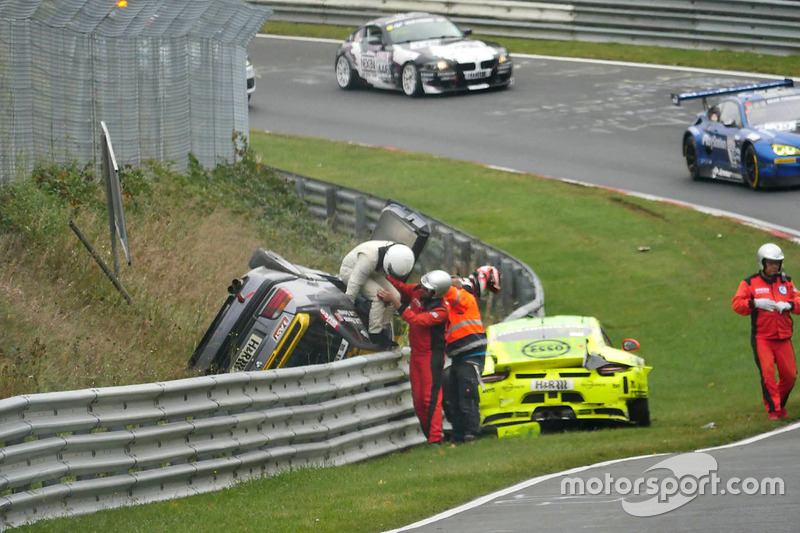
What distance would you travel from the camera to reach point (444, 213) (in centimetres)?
2180

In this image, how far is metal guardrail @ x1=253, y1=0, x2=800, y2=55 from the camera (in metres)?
29.9

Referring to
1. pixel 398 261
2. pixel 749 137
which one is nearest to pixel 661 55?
pixel 749 137

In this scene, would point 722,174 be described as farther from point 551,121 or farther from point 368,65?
point 368,65

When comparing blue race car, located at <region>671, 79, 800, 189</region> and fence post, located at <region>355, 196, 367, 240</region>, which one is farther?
blue race car, located at <region>671, 79, 800, 189</region>

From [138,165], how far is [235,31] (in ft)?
10.5

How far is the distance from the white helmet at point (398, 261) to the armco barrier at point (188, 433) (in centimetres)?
73

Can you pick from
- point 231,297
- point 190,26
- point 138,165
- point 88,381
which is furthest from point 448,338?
point 190,26

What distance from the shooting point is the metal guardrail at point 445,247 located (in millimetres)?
16719

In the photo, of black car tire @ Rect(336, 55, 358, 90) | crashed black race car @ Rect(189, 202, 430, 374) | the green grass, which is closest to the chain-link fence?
the green grass

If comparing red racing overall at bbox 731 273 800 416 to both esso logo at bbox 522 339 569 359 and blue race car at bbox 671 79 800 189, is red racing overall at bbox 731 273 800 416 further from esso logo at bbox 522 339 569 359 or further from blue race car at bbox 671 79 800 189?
blue race car at bbox 671 79 800 189

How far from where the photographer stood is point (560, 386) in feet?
38.2

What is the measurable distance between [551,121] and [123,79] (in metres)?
10.9

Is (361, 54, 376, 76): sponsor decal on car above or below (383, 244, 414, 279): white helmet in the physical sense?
below

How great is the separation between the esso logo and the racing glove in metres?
1.77
